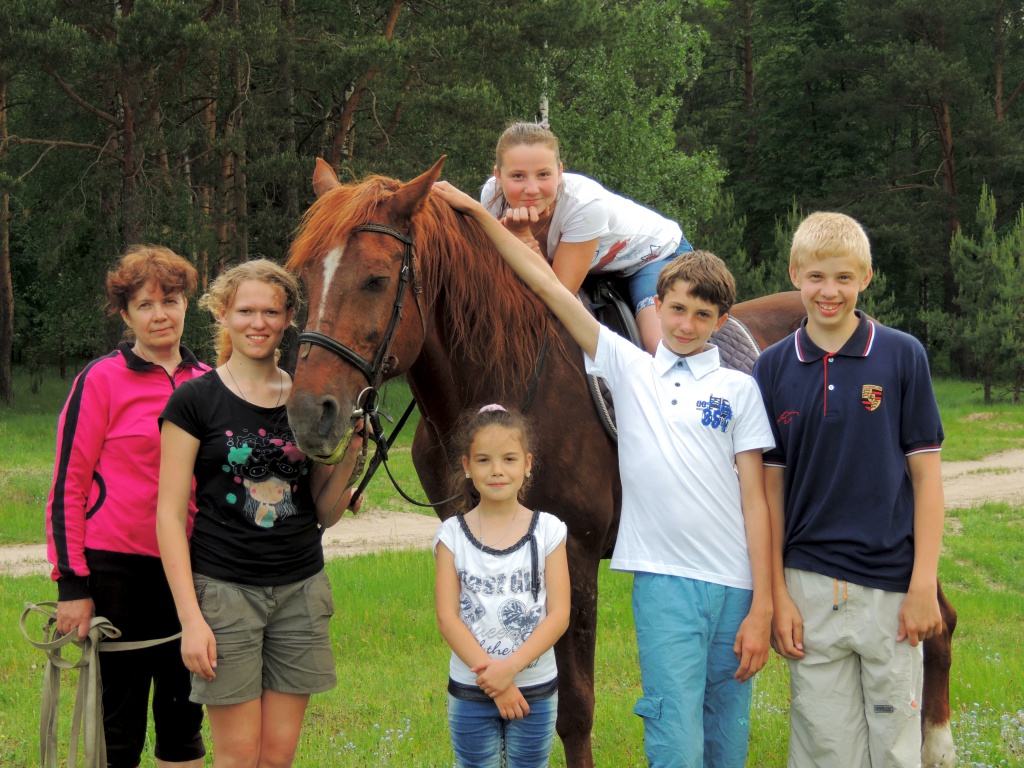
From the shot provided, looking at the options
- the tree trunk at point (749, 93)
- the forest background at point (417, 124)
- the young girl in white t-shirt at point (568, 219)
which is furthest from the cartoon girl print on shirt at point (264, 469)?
the tree trunk at point (749, 93)

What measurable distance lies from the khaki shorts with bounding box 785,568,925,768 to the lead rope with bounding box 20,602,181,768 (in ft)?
6.47

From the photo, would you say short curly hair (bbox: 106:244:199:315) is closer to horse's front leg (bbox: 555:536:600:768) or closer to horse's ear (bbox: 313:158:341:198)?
horse's ear (bbox: 313:158:341:198)

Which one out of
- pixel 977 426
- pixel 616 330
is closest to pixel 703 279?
pixel 616 330

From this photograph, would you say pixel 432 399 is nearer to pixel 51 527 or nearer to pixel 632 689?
pixel 51 527

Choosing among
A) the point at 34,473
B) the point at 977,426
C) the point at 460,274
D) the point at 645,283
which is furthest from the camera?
the point at 977,426

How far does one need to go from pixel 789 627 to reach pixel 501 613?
2.86 ft

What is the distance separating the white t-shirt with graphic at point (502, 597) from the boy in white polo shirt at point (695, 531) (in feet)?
0.99

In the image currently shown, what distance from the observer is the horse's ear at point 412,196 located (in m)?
2.91

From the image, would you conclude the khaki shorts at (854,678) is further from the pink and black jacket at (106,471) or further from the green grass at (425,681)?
the pink and black jacket at (106,471)

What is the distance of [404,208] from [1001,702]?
3.89 meters

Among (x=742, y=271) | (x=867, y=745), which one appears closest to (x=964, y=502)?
(x=867, y=745)

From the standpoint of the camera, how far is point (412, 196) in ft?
9.67

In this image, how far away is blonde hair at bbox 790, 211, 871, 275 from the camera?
269cm

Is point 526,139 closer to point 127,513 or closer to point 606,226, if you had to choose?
point 606,226
